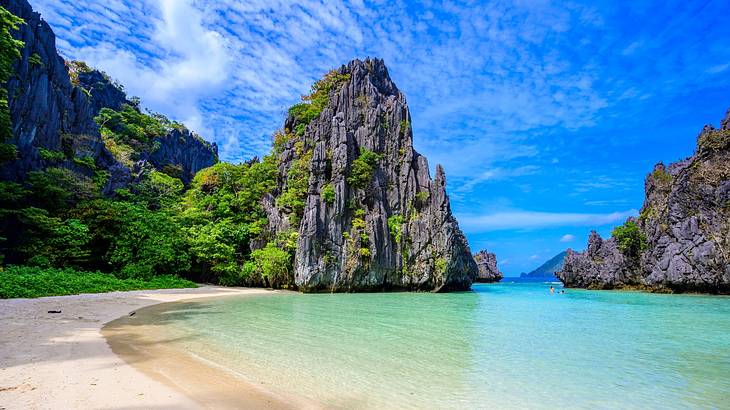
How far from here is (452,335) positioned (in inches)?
462

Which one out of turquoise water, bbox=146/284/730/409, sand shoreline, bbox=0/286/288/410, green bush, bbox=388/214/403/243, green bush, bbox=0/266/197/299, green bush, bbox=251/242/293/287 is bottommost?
turquoise water, bbox=146/284/730/409

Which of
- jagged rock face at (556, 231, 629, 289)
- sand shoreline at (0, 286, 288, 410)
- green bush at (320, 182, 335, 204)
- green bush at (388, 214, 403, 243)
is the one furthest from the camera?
jagged rock face at (556, 231, 629, 289)

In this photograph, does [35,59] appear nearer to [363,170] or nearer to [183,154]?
[363,170]

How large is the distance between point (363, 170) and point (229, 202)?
46.9ft

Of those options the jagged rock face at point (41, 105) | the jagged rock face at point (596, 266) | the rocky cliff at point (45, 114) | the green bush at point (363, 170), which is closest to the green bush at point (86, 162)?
the rocky cliff at point (45, 114)

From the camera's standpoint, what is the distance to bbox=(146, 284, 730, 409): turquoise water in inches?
243

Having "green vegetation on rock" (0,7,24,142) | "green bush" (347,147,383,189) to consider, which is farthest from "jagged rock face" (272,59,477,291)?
"green vegetation on rock" (0,7,24,142)

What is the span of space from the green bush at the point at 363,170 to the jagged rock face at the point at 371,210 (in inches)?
16.7

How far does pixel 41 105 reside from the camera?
26.8 meters

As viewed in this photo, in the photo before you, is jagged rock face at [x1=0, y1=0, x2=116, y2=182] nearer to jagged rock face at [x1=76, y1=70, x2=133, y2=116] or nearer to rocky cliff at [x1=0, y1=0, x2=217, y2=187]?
rocky cliff at [x1=0, y1=0, x2=217, y2=187]

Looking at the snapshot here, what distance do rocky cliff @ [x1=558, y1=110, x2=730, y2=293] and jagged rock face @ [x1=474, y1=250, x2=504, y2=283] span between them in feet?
137

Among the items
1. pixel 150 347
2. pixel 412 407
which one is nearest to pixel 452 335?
pixel 412 407

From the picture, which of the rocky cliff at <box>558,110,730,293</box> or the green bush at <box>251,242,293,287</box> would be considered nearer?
the green bush at <box>251,242,293,287</box>

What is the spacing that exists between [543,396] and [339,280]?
26771 millimetres
